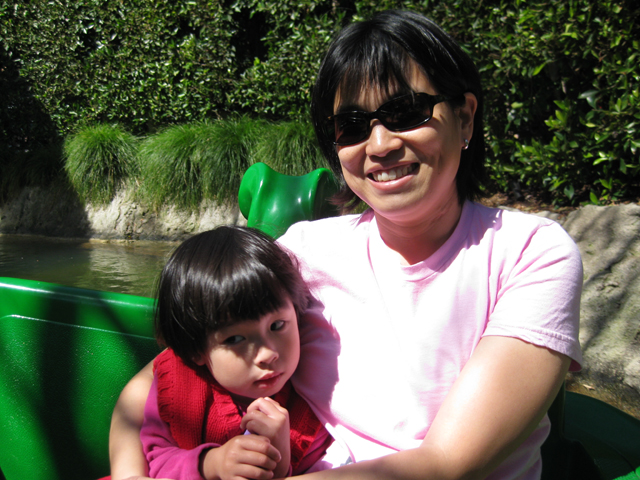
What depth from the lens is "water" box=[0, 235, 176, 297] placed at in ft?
12.5

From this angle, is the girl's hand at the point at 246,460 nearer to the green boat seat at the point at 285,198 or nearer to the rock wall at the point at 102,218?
the green boat seat at the point at 285,198

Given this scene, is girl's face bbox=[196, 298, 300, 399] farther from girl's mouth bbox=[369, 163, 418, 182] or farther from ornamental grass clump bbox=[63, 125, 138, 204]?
ornamental grass clump bbox=[63, 125, 138, 204]

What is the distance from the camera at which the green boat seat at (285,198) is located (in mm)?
1956

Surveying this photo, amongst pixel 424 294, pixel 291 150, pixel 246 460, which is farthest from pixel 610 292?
pixel 291 150

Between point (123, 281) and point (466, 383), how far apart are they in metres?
3.26

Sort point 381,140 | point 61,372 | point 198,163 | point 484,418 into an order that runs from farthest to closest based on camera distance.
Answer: point 198,163 < point 61,372 < point 381,140 < point 484,418

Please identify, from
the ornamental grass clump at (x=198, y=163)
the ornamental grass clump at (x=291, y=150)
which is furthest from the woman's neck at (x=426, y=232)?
the ornamental grass clump at (x=198, y=163)

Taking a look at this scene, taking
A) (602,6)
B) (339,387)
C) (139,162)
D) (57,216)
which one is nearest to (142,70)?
(139,162)

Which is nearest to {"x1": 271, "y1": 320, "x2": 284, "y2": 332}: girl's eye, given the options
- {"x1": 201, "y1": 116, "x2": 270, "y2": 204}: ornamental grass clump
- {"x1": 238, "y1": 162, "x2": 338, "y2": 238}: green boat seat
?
{"x1": 238, "y1": 162, "x2": 338, "y2": 238}: green boat seat

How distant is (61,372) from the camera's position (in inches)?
66.0

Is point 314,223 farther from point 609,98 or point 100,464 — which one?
point 609,98

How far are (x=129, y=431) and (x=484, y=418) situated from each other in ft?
2.74

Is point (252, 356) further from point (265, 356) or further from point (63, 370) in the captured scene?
point (63, 370)

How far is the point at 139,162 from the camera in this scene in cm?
607
